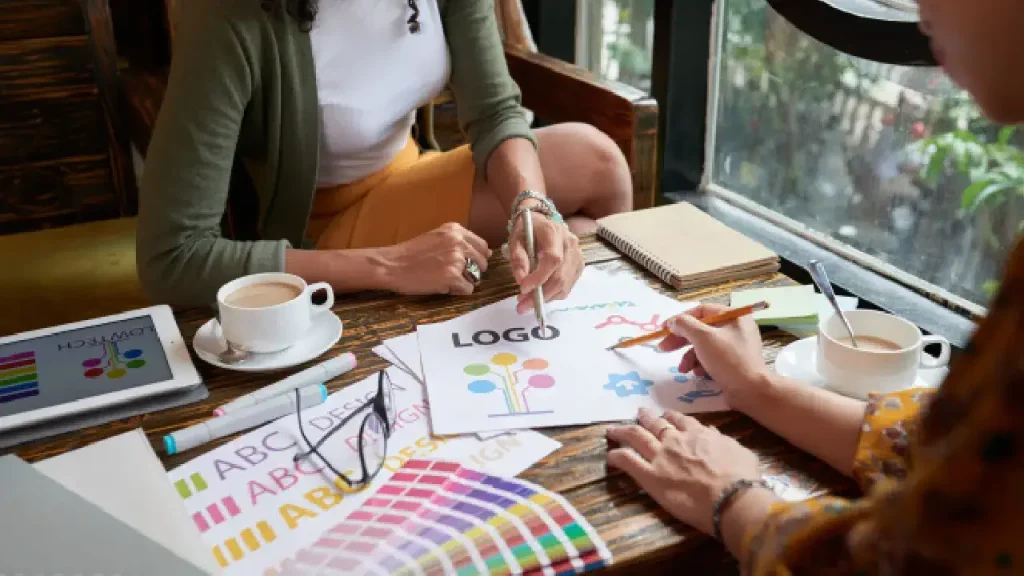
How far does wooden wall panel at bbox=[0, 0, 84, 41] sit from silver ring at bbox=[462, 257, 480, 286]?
1.62 metres

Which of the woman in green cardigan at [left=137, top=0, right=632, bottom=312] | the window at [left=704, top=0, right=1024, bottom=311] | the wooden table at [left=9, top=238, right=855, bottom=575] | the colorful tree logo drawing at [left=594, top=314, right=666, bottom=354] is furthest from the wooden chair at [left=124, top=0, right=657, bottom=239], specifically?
the colorful tree logo drawing at [left=594, top=314, right=666, bottom=354]

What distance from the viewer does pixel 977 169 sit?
1516mm

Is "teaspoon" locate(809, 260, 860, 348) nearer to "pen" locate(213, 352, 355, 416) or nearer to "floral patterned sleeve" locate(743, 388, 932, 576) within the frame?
"floral patterned sleeve" locate(743, 388, 932, 576)

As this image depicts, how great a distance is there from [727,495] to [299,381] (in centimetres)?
46

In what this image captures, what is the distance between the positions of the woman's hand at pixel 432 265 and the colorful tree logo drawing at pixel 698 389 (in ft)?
1.07

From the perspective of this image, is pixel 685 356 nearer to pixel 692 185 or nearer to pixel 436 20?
pixel 436 20

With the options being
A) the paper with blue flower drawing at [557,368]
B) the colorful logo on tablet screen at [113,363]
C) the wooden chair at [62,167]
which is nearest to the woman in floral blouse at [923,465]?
the paper with blue flower drawing at [557,368]

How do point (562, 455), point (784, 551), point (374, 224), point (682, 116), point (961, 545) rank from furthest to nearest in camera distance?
1. point (682, 116)
2. point (374, 224)
3. point (562, 455)
4. point (784, 551)
5. point (961, 545)

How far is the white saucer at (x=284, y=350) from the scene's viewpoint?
40.6 inches

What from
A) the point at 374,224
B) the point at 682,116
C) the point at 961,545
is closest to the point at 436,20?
the point at 374,224

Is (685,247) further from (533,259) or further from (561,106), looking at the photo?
(561,106)

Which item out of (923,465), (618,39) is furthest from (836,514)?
(618,39)

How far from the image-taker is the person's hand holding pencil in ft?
3.08

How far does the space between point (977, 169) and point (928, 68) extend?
0.59 ft
